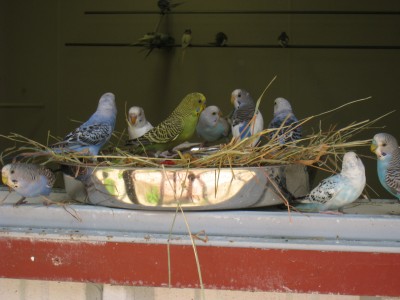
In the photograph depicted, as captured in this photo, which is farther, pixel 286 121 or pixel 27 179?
pixel 286 121

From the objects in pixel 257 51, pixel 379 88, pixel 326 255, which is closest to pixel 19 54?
pixel 257 51

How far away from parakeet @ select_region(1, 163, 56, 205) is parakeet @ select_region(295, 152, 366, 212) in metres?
0.63

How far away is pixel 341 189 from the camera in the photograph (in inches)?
55.0

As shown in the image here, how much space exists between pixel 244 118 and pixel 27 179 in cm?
61

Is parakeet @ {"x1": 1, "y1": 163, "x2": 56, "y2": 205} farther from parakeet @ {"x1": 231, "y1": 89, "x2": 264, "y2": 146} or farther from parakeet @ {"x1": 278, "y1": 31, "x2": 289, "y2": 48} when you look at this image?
parakeet @ {"x1": 278, "y1": 31, "x2": 289, "y2": 48}

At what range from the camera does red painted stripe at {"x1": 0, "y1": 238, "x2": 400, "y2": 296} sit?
127 centimetres

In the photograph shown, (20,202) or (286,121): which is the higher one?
(286,121)

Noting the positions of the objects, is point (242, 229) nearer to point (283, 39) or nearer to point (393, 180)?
point (393, 180)

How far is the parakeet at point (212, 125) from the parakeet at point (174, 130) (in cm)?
13

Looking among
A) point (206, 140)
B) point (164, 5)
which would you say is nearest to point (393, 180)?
point (206, 140)

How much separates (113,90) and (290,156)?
297cm

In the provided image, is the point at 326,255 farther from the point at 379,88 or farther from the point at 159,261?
the point at 379,88

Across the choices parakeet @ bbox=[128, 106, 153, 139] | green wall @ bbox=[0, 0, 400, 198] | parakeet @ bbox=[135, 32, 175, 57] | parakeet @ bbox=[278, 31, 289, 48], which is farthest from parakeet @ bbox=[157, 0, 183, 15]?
parakeet @ bbox=[128, 106, 153, 139]

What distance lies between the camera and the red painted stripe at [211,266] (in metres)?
1.27
